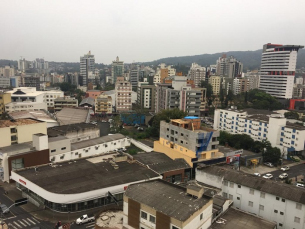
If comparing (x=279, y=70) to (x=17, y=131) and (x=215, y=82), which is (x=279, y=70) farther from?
(x=17, y=131)

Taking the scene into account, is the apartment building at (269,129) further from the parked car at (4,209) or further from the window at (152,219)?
the parked car at (4,209)

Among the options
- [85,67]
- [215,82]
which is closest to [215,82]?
[215,82]

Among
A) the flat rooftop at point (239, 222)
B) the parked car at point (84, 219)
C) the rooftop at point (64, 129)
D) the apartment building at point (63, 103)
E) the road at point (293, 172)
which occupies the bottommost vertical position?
the road at point (293, 172)

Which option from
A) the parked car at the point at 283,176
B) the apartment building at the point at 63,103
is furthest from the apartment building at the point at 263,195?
the apartment building at the point at 63,103

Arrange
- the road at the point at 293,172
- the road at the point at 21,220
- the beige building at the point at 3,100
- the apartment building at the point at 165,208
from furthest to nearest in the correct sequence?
the beige building at the point at 3,100 < the road at the point at 293,172 < the road at the point at 21,220 < the apartment building at the point at 165,208

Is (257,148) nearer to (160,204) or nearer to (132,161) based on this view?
(132,161)

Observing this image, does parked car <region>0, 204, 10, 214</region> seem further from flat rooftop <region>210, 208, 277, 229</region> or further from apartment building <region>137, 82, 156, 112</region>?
apartment building <region>137, 82, 156, 112</region>

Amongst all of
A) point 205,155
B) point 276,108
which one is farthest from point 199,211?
point 276,108
